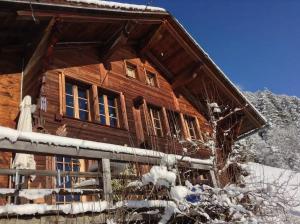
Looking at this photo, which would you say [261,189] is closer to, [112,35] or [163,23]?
[112,35]

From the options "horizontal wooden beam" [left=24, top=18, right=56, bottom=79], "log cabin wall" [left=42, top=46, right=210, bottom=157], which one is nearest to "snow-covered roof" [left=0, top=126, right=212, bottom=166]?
"log cabin wall" [left=42, top=46, right=210, bottom=157]

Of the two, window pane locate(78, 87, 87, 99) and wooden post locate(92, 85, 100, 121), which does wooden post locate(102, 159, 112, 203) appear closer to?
wooden post locate(92, 85, 100, 121)

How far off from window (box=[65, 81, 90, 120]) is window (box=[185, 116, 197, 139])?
212 inches

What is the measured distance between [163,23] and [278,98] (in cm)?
6224

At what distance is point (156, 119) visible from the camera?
13.3 m

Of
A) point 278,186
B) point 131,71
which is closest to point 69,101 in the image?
point 131,71

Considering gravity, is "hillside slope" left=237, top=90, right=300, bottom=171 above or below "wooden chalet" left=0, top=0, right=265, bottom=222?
above

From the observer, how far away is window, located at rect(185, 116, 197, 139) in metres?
14.6

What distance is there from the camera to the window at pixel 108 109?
11047mm

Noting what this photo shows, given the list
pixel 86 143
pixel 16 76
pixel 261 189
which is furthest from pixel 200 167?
pixel 16 76

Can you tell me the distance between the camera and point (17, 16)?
25.4 ft

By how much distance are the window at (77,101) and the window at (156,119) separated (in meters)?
3.09

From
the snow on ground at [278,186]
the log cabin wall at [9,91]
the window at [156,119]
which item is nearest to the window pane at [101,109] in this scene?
the window at [156,119]

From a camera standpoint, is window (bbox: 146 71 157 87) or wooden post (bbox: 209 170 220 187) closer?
wooden post (bbox: 209 170 220 187)
